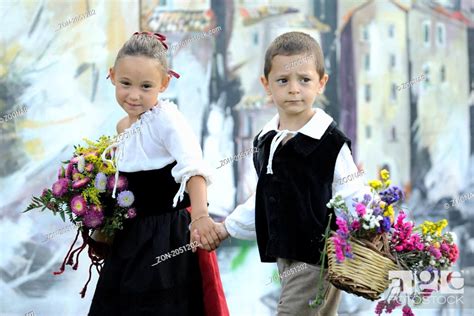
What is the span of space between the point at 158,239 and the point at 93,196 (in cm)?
27

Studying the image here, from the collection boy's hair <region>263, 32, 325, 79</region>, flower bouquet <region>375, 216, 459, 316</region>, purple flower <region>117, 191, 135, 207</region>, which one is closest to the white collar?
boy's hair <region>263, 32, 325, 79</region>

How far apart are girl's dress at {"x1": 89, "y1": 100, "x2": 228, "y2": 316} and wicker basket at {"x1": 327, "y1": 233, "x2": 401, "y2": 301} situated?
69 centimetres

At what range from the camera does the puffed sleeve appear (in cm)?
336

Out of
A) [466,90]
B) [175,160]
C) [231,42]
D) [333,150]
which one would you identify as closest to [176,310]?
[175,160]

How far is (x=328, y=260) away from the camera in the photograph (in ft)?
9.70

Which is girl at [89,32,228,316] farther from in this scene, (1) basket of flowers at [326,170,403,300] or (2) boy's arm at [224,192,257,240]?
(1) basket of flowers at [326,170,403,300]

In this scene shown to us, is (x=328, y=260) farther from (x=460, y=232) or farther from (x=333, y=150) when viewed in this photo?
(x=460, y=232)

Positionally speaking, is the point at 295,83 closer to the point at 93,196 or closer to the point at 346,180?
the point at 346,180

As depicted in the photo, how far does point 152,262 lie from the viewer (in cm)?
339

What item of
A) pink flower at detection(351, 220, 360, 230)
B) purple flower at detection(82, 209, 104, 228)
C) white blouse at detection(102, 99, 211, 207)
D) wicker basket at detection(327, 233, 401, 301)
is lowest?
wicker basket at detection(327, 233, 401, 301)

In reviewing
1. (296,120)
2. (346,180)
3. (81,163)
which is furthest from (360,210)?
(81,163)

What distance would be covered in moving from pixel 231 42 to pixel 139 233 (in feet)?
7.59

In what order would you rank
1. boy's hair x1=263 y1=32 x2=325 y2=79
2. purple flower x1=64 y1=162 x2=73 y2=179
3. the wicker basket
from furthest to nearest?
purple flower x1=64 y1=162 x2=73 y2=179, boy's hair x1=263 y1=32 x2=325 y2=79, the wicker basket

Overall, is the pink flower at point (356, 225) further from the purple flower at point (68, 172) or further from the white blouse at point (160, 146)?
the purple flower at point (68, 172)
